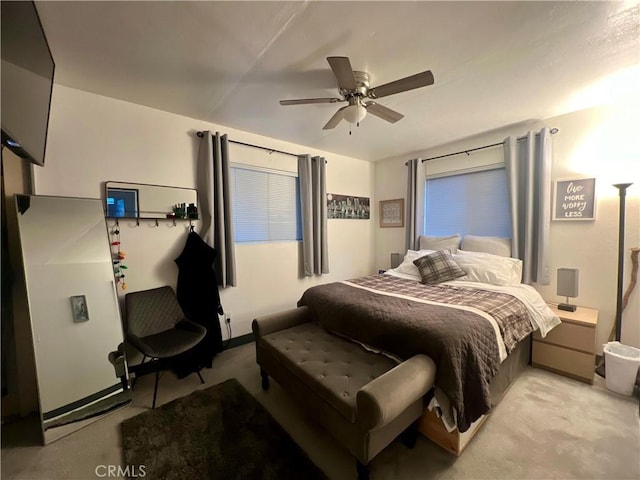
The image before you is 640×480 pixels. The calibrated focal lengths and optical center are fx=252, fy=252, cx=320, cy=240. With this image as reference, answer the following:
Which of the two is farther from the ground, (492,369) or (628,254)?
(628,254)

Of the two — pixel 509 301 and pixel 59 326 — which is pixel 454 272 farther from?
pixel 59 326

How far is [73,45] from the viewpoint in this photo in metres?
1.58

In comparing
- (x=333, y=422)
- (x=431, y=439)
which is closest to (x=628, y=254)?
(x=431, y=439)

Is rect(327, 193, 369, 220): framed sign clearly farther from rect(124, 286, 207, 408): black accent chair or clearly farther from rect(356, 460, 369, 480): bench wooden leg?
rect(356, 460, 369, 480): bench wooden leg

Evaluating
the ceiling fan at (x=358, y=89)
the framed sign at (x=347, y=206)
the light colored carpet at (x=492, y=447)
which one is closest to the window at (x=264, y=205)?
the framed sign at (x=347, y=206)

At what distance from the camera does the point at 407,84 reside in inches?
64.4

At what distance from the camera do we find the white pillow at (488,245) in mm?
2935

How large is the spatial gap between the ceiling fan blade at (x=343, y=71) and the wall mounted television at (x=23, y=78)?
4.52 ft

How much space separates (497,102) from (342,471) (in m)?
3.17

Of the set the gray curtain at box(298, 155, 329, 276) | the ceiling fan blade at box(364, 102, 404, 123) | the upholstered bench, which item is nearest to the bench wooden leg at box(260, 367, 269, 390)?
the upholstered bench

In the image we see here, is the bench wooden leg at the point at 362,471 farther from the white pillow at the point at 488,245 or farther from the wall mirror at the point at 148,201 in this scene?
the white pillow at the point at 488,245

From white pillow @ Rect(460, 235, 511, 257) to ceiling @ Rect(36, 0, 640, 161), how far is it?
4.58 feet

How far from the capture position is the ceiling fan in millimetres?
1542

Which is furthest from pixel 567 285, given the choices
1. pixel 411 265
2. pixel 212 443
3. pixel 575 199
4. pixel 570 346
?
pixel 212 443
